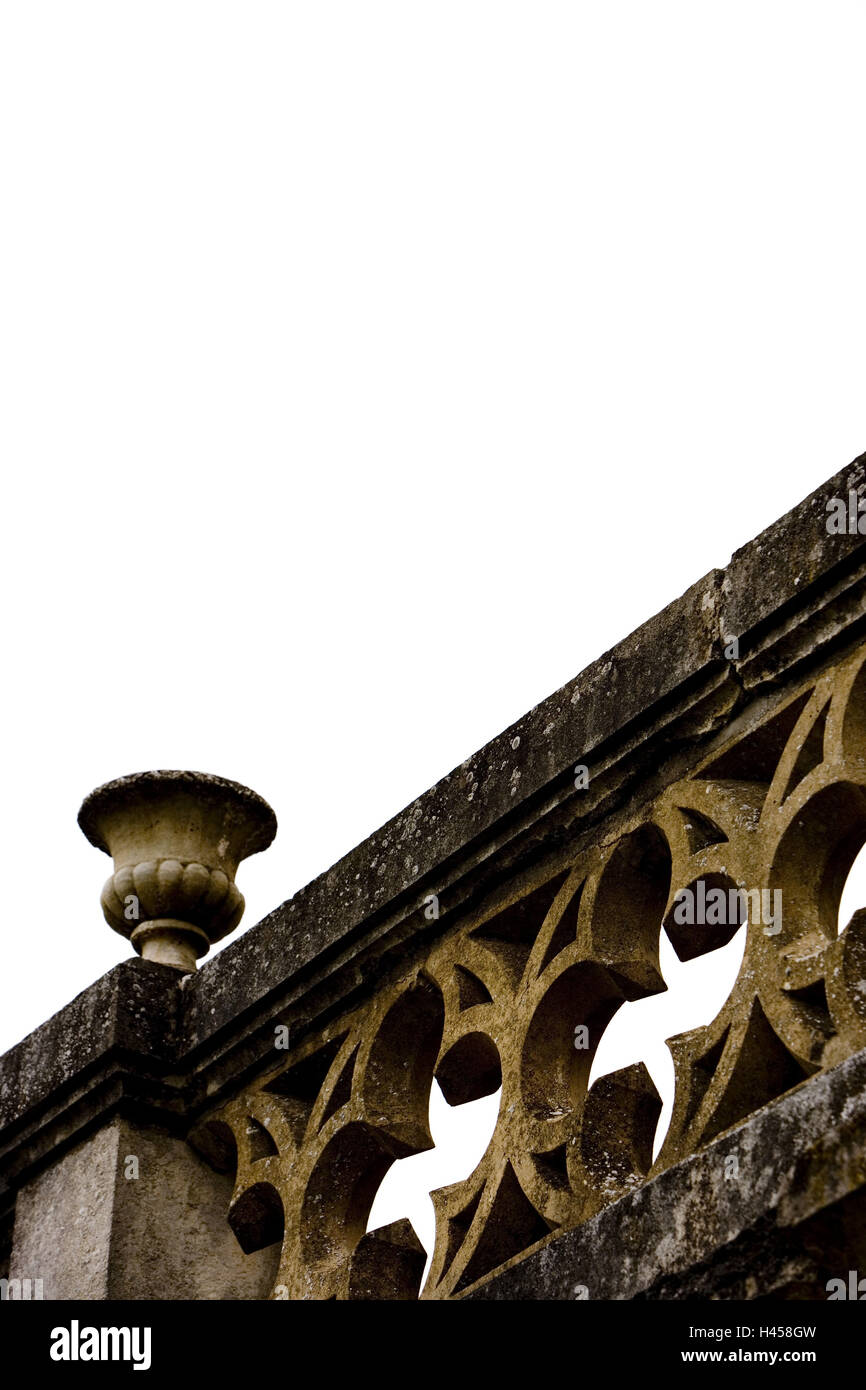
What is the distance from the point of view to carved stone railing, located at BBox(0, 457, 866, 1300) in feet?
9.45

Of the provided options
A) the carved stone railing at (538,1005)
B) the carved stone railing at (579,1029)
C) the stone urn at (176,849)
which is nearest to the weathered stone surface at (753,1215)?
the carved stone railing at (538,1005)

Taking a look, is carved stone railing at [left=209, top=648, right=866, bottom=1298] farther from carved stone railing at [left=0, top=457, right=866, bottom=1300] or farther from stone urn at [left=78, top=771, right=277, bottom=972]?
stone urn at [left=78, top=771, right=277, bottom=972]

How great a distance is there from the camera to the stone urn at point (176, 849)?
4449 mm

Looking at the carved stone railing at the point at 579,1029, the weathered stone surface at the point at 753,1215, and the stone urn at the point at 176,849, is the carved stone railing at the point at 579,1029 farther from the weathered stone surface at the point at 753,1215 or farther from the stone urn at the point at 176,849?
the stone urn at the point at 176,849

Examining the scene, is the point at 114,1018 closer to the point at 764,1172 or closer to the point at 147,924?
the point at 147,924

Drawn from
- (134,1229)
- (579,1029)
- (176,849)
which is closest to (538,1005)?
(579,1029)

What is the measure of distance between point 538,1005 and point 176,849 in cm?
126

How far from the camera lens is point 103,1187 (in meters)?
4.04

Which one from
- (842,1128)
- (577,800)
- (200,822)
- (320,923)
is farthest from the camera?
(200,822)

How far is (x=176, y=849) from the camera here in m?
4.46

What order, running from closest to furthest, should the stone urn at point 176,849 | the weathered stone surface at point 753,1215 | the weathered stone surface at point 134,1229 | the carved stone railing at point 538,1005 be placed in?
1. the weathered stone surface at point 753,1215
2. the carved stone railing at point 538,1005
3. the weathered stone surface at point 134,1229
4. the stone urn at point 176,849

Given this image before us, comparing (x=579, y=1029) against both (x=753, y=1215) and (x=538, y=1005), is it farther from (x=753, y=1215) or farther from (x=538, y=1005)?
(x=753, y=1215)
